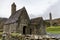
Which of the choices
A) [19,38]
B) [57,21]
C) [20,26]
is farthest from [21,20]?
[57,21]

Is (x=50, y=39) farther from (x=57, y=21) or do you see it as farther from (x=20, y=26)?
(x=57, y=21)

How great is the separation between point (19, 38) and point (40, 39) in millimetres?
5638

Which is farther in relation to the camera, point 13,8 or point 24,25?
point 13,8

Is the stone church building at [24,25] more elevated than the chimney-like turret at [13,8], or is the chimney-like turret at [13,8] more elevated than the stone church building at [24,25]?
the chimney-like turret at [13,8]

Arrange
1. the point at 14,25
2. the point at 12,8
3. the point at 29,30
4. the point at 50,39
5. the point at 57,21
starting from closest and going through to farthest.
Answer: the point at 50,39, the point at 14,25, the point at 29,30, the point at 12,8, the point at 57,21

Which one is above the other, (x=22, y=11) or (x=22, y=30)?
(x=22, y=11)

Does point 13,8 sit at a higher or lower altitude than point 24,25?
higher

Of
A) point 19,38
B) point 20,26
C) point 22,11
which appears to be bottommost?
point 19,38

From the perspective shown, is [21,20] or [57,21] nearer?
[21,20]

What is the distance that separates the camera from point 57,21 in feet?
205

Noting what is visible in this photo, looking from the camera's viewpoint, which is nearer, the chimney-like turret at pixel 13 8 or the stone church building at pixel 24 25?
the stone church building at pixel 24 25

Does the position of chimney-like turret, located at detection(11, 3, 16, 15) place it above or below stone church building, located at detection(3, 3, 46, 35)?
above

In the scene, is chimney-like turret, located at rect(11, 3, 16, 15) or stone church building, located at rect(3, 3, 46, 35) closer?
stone church building, located at rect(3, 3, 46, 35)

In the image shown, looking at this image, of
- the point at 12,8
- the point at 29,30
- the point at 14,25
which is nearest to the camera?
the point at 14,25
